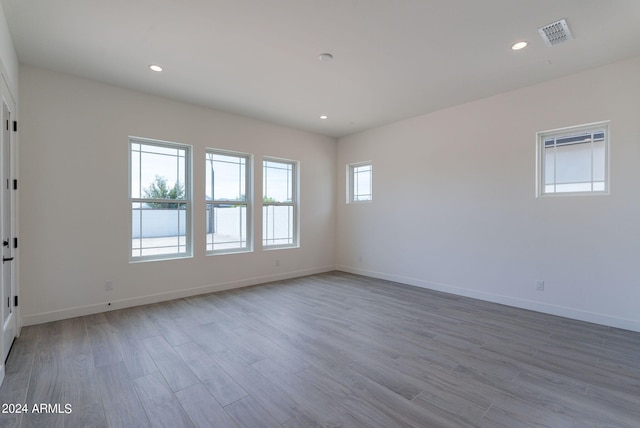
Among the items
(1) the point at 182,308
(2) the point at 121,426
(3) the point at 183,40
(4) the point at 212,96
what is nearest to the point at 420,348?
(2) the point at 121,426

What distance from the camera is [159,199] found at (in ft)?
14.1

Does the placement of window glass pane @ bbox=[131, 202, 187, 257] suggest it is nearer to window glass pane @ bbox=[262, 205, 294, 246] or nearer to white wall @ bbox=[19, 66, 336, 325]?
white wall @ bbox=[19, 66, 336, 325]

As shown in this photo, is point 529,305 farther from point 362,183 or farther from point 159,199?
point 159,199

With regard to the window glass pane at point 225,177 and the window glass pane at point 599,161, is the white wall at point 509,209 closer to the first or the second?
the window glass pane at point 599,161

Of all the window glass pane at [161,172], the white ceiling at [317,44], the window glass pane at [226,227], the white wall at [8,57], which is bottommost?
the window glass pane at [226,227]

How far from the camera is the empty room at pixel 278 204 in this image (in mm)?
2184

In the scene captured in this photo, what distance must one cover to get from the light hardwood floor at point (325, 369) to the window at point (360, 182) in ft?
9.20

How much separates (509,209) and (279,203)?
12.6 ft

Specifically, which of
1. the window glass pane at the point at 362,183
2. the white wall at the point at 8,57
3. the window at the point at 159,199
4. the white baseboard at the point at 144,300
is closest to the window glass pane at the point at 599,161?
the window glass pane at the point at 362,183

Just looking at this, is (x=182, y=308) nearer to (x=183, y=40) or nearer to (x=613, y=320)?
(x=183, y=40)

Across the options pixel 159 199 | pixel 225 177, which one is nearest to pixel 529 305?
pixel 225 177

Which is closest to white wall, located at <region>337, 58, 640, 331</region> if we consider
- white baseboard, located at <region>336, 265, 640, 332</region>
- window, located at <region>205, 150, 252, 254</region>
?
white baseboard, located at <region>336, 265, 640, 332</region>

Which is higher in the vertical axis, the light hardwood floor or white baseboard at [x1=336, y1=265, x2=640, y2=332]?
white baseboard at [x1=336, y1=265, x2=640, y2=332]

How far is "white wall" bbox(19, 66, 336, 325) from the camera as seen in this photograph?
3357 millimetres
